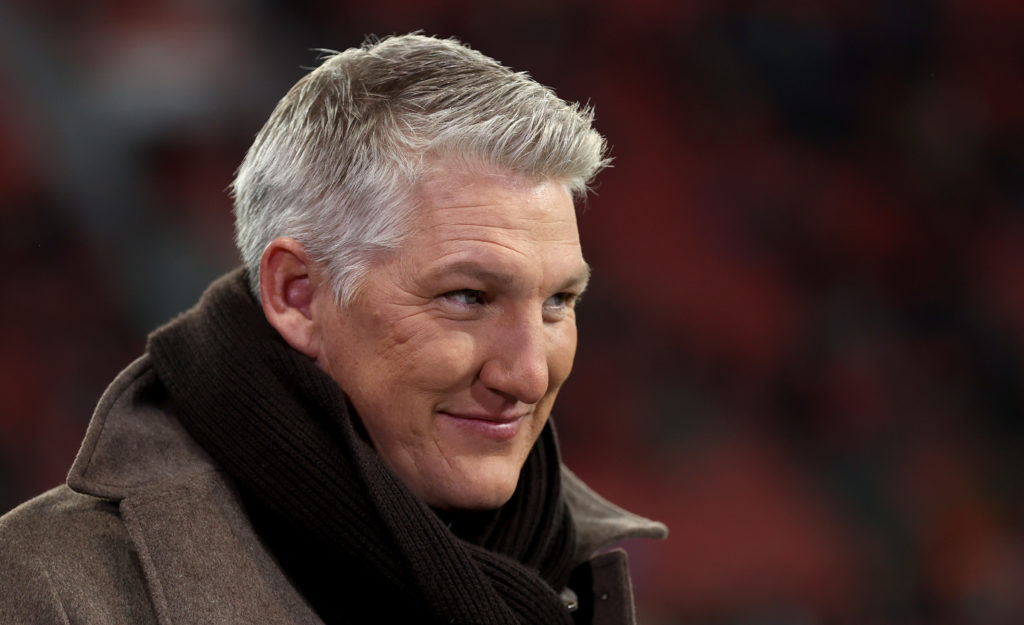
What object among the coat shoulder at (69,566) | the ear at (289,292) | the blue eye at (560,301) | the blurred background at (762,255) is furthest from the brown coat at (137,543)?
the blurred background at (762,255)

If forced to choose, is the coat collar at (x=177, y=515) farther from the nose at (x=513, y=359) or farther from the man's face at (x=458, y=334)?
the nose at (x=513, y=359)

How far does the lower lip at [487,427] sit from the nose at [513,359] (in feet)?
0.21

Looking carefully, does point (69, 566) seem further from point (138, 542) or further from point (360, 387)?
point (360, 387)

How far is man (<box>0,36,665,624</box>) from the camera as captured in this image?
155 centimetres

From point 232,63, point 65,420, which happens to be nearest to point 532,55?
point 232,63

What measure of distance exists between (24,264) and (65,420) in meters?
0.47

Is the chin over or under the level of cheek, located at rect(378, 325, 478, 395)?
under

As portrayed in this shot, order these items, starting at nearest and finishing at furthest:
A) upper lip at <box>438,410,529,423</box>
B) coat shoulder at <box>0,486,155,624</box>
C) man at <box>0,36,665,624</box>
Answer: coat shoulder at <box>0,486,155,624</box>, man at <box>0,36,665,624</box>, upper lip at <box>438,410,529,423</box>

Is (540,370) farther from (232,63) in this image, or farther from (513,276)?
(232,63)

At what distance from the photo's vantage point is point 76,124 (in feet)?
11.4

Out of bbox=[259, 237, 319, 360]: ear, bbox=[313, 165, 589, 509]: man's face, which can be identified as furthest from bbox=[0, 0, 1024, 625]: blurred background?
bbox=[313, 165, 589, 509]: man's face

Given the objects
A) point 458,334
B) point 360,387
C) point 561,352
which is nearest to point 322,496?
point 360,387

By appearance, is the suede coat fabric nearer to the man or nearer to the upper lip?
the man

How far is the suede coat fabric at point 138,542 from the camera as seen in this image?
1.48 m
